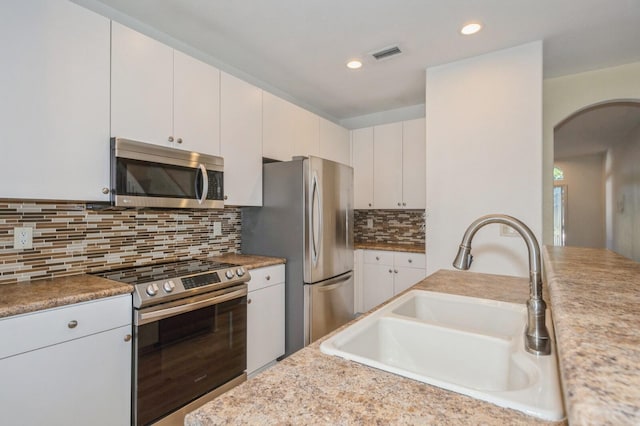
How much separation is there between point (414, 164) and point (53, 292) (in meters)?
3.18

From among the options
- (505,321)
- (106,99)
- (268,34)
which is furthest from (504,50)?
(106,99)

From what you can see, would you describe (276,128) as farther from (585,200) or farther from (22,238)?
(585,200)

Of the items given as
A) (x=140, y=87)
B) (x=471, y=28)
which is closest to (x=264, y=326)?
(x=140, y=87)

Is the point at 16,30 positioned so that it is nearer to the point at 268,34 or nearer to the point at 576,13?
the point at 268,34

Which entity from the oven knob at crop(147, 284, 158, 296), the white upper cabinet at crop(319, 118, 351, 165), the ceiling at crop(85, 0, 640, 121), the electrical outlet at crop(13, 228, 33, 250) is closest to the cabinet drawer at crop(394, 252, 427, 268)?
the white upper cabinet at crop(319, 118, 351, 165)

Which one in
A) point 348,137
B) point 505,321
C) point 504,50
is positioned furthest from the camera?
point 348,137

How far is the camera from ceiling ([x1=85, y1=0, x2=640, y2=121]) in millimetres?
1947

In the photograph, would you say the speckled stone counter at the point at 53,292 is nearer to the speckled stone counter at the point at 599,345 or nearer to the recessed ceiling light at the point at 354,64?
the speckled stone counter at the point at 599,345

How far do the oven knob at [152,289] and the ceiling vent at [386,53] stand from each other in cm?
226

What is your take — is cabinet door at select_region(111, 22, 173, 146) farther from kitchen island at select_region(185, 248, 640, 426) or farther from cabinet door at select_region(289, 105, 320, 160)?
kitchen island at select_region(185, 248, 640, 426)

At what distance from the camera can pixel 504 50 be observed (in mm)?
2447

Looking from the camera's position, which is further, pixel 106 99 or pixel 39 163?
pixel 106 99

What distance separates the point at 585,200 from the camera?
696cm

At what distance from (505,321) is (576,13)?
2083 millimetres
